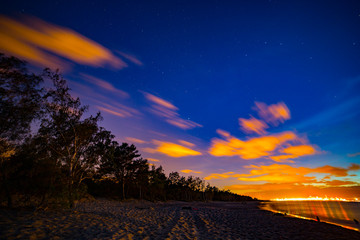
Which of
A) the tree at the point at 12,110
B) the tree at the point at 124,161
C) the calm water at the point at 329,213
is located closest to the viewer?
the tree at the point at 12,110

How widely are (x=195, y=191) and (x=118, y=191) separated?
68.2 m

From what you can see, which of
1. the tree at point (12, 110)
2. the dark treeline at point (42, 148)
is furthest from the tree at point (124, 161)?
the tree at point (12, 110)

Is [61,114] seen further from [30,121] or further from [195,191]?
[195,191]

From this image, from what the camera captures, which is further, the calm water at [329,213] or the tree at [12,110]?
the calm water at [329,213]

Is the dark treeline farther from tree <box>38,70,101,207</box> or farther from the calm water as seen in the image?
the calm water

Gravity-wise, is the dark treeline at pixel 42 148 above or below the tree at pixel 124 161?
below

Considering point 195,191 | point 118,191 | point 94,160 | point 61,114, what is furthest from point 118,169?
point 195,191

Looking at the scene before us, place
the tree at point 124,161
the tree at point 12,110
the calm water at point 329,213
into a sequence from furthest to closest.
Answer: the tree at point 124,161 < the calm water at point 329,213 < the tree at point 12,110

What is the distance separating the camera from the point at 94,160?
23266 mm

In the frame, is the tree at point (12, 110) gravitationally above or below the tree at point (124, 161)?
below

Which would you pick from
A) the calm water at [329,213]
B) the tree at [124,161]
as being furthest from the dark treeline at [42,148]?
the calm water at [329,213]

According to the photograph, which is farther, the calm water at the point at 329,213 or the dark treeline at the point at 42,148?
the calm water at the point at 329,213

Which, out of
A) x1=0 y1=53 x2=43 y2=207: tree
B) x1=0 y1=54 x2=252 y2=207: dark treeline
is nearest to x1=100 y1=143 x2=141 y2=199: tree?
x1=0 y1=54 x2=252 y2=207: dark treeline

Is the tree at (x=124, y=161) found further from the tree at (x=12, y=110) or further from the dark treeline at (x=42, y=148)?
the tree at (x=12, y=110)
